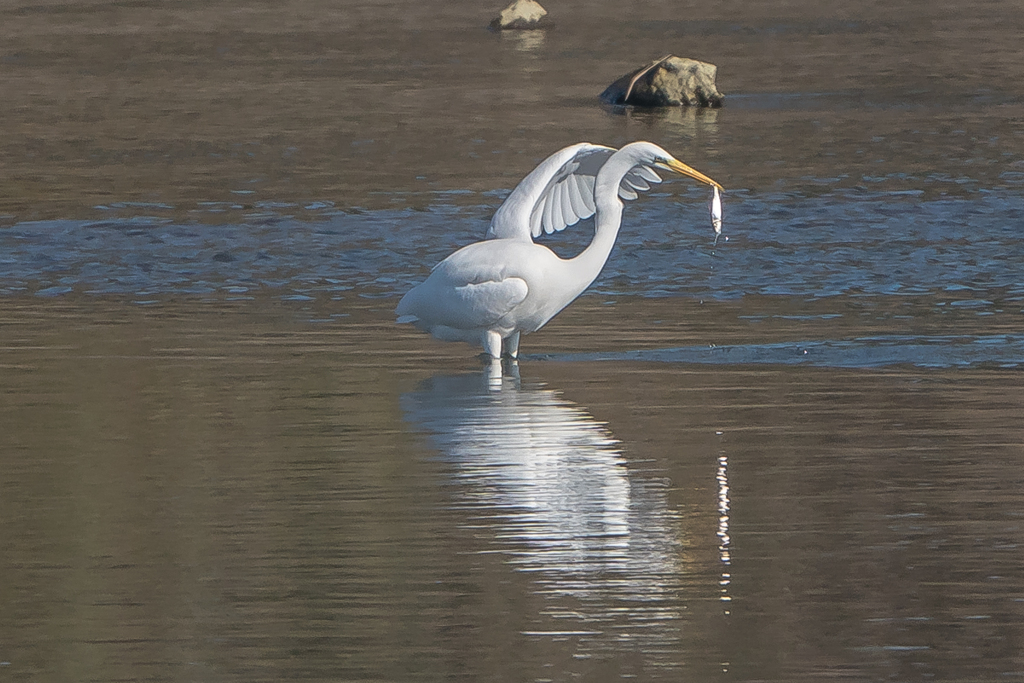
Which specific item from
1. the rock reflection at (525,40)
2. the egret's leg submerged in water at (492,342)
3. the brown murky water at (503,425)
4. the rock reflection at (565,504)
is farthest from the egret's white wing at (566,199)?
the rock reflection at (525,40)

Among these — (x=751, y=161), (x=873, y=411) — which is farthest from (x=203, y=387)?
(x=751, y=161)

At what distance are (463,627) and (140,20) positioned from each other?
41851 mm

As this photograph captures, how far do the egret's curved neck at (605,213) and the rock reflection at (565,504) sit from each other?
1.09 metres

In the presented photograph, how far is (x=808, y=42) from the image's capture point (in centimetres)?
3803

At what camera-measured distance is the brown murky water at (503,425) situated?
6.25 m

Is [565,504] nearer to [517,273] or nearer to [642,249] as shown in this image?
[517,273]

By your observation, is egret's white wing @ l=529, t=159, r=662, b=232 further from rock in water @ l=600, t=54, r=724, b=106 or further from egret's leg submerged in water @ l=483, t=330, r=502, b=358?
rock in water @ l=600, t=54, r=724, b=106

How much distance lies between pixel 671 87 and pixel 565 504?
20.0m

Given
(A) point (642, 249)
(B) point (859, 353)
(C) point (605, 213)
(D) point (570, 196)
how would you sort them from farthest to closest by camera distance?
(A) point (642, 249), (D) point (570, 196), (C) point (605, 213), (B) point (859, 353)

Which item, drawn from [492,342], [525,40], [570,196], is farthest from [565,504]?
[525,40]

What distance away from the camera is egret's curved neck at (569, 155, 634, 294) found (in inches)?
446

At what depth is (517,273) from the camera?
432 inches

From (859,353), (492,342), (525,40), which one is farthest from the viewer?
(525,40)

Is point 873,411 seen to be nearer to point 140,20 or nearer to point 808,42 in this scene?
point 808,42
